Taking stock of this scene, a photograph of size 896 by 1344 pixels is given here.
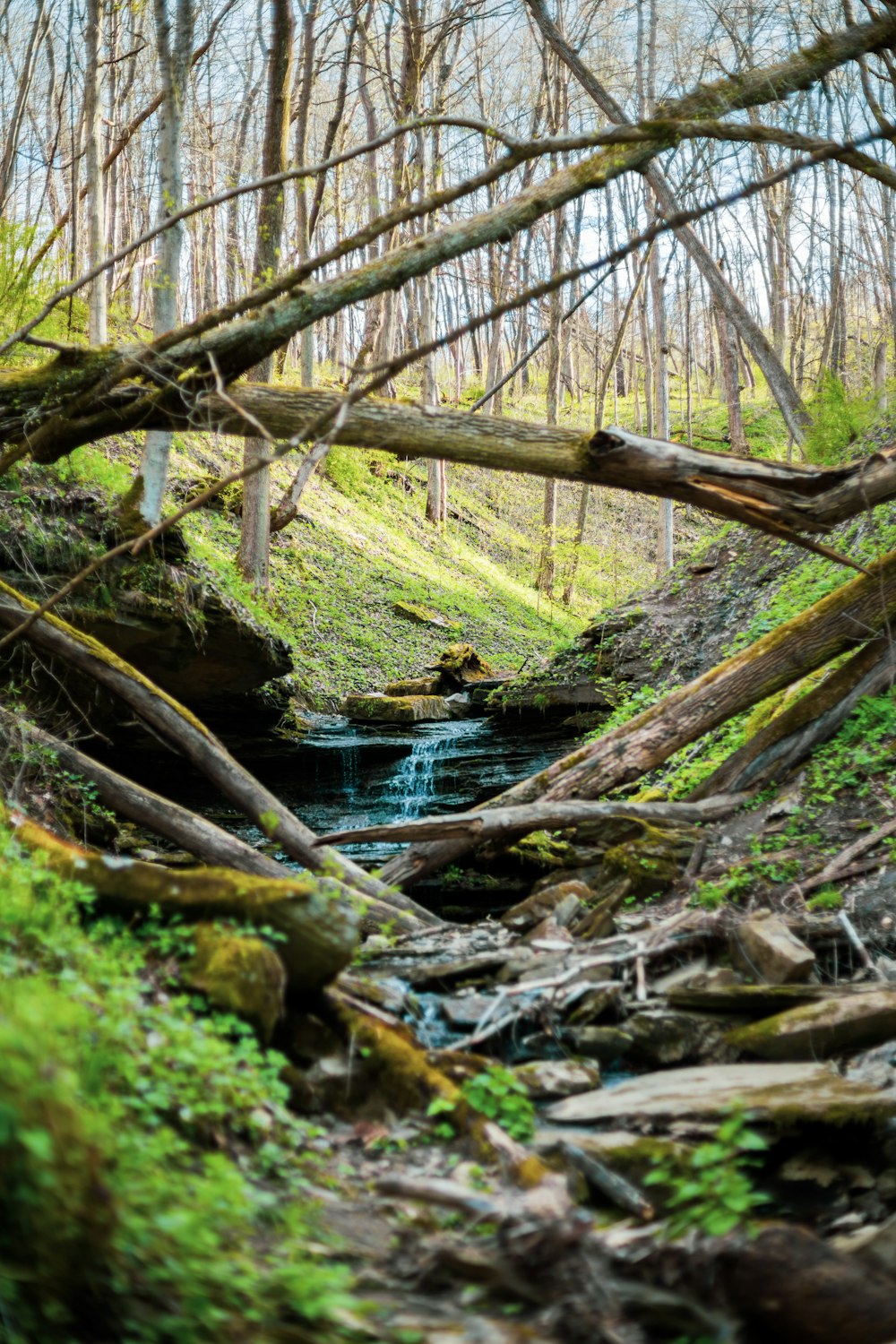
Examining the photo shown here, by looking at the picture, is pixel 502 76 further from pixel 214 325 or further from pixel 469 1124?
pixel 469 1124

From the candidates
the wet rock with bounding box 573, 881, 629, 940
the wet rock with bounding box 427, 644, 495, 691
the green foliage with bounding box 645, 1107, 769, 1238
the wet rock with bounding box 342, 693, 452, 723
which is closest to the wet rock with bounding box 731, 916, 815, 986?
the wet rock with bounding box 573, 881, 629, 940

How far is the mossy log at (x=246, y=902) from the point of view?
12.2 ft

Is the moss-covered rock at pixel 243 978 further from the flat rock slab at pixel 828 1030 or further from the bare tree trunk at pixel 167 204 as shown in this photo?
the bare tree trunk at pixel 167 204

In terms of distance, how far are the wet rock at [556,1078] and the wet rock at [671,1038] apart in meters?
0.35

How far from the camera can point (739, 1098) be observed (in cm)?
360

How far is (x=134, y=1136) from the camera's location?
7.52 feet

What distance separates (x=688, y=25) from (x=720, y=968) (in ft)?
64.8

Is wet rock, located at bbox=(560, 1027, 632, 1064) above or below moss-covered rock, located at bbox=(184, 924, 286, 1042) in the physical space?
below

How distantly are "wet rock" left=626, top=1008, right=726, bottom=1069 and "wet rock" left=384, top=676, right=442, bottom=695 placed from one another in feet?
34.0

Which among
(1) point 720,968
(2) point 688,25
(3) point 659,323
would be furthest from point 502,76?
(1) point 720,968

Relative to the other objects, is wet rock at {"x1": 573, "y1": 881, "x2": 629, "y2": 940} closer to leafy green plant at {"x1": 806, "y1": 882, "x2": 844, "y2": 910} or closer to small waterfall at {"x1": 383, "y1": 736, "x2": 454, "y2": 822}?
leafy green plant at {"x1": 806, "y1": 882, "x2": 844, "y2": 910}

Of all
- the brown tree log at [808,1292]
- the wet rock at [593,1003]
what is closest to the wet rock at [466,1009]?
the wet rock at [593,1003]

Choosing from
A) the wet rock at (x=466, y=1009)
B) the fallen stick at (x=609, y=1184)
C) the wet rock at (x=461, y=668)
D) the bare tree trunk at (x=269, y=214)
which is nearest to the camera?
the fallen stick at (x=609, y=1184)

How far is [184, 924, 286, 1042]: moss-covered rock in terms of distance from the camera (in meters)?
3.45
